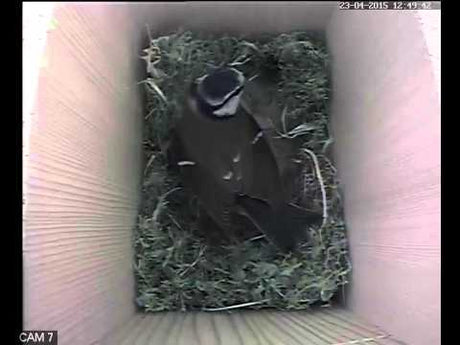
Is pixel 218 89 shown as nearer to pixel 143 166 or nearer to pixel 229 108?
pixel 229 108

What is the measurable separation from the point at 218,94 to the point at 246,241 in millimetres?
279

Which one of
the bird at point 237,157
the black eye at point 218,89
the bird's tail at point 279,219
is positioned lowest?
the bird's tail at point 279,219

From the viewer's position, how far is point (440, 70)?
547 mm

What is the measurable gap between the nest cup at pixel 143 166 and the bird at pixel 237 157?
0.08m

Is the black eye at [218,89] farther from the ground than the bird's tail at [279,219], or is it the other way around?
the black eye at [218,89]

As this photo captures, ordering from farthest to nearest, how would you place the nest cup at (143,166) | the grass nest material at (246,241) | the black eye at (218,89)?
1. the grass nest material at (246,241)
2. the black eye at (218,89)
3. the nest cup at (143,166)

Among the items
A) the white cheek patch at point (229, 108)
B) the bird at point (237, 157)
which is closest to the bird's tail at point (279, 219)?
the bird at point (237, 157)

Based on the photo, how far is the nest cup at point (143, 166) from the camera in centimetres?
52

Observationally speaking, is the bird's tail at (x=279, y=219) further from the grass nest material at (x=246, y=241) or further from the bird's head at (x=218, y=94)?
the bird's head at (x=218, y=94)

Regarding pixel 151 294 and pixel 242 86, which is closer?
pixel 242 86

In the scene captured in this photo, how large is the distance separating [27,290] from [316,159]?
0.56m

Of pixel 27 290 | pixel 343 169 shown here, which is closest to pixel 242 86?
pixel 343 169
